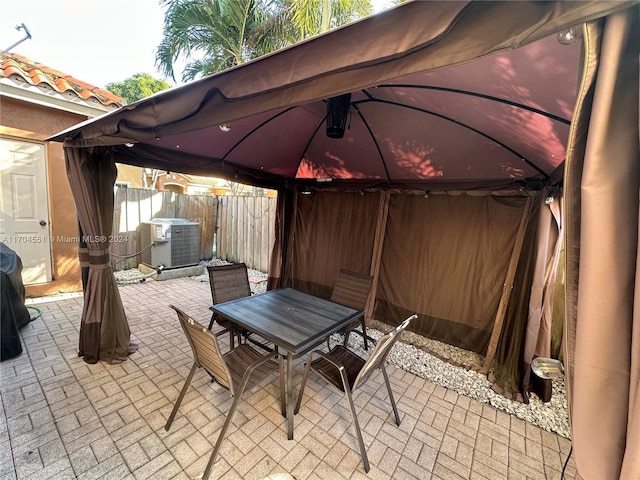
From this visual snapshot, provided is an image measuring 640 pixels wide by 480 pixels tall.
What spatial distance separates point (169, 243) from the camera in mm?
5008

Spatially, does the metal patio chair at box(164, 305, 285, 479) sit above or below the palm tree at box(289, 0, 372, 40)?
below

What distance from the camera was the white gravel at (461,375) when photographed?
2162 millimetres

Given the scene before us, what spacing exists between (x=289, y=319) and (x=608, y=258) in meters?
2.03

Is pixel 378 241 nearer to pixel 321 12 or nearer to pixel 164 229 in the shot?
pixel 164 229

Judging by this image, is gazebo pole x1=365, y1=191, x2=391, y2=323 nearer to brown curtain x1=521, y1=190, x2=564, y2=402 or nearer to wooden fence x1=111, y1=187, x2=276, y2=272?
brown curtain x1=521, y1=190, x2=564, y2=402

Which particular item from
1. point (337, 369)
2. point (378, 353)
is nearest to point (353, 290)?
point (337, 369)

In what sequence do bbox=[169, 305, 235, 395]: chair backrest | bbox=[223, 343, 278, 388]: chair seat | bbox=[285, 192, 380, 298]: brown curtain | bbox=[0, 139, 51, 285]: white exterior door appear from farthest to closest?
bbox=[285, 192, 380, 298]: brown curtain, bbox=[0, 139, 51, 285]: white exterior door, bbox=[223, 343, 278, 388]: chair seat, bbox=[169, 305, 235, 395]: chair backrest

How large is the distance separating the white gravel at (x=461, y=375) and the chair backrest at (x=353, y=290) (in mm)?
625

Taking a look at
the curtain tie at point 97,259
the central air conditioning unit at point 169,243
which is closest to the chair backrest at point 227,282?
the curtain tie at point 97,259

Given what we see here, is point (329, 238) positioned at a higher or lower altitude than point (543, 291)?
higher

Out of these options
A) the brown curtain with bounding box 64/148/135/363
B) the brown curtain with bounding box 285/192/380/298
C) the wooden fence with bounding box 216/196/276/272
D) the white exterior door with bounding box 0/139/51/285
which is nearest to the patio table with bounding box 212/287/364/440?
the brown curtain with bounding box 64/148/135/363

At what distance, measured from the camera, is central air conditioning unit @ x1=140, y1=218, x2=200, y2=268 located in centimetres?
491

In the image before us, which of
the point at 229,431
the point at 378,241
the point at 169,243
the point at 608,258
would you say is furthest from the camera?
the point at 169,243

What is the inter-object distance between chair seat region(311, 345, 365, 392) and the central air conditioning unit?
4.25 meters
